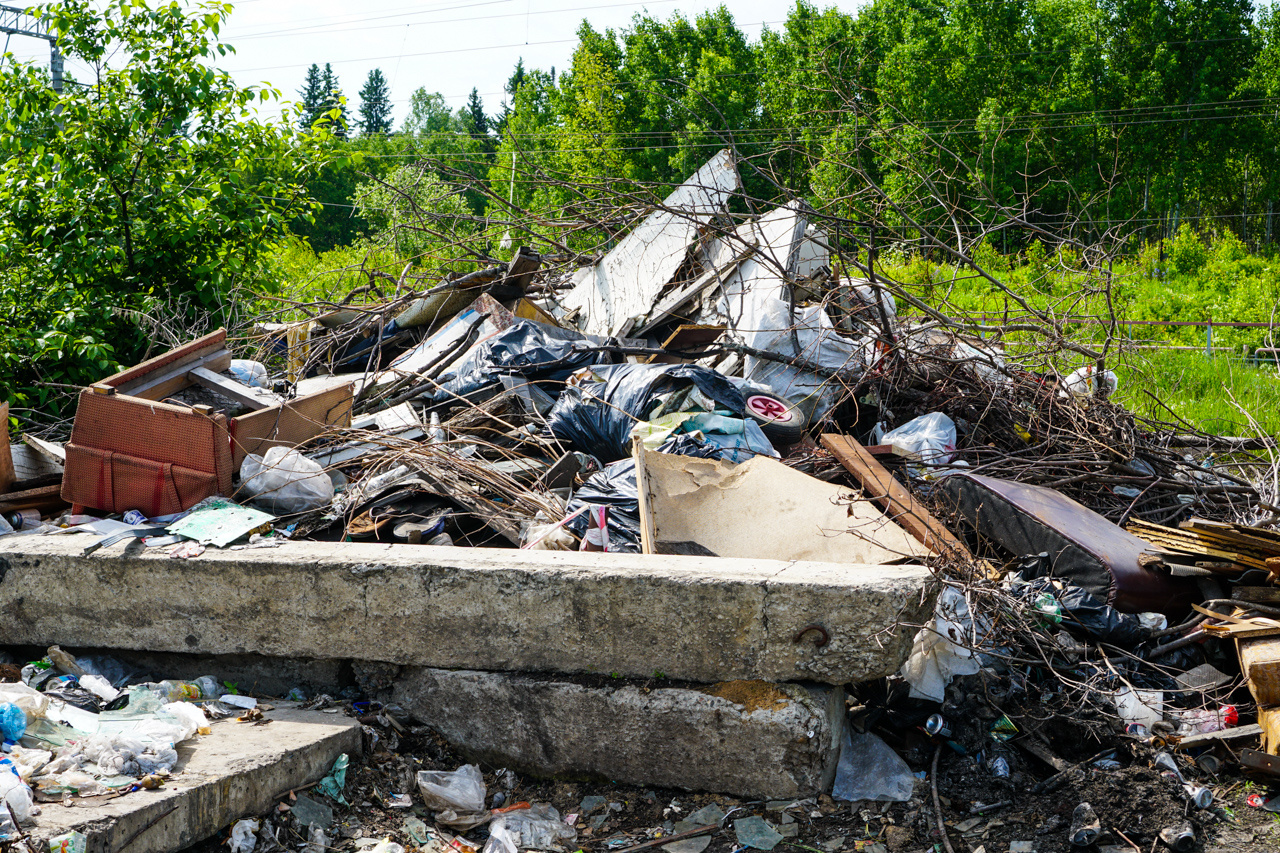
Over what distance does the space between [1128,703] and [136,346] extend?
5.57m

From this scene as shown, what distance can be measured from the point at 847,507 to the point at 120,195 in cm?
492

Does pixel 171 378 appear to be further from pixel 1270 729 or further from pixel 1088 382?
pixel 1088 382

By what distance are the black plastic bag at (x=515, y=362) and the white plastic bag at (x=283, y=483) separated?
1.05 meters

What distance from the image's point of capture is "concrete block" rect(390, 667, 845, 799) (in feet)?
9.34

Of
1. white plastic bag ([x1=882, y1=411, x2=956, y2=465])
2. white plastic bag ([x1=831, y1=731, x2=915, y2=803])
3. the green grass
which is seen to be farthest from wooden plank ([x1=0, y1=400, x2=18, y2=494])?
the green grass

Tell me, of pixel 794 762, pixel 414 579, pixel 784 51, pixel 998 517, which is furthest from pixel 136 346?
pixel 784 51

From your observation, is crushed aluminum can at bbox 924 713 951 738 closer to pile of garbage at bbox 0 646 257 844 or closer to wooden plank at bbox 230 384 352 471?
pile of garbage at bbox 0 646 257 844

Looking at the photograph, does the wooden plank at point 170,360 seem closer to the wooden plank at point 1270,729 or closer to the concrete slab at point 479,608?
the concrete slab at point 479,608

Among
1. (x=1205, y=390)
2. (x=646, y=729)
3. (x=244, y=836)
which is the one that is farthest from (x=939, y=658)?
(x=1205, y=390)

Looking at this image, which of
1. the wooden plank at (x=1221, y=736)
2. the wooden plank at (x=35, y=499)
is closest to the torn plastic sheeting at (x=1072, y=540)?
the wooden plank at (x=1221, y=736)

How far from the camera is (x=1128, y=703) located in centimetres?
317

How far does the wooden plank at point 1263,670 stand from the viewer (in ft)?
9.43

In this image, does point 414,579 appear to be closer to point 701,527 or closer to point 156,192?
point 701,527

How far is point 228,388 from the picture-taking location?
4.10 m
